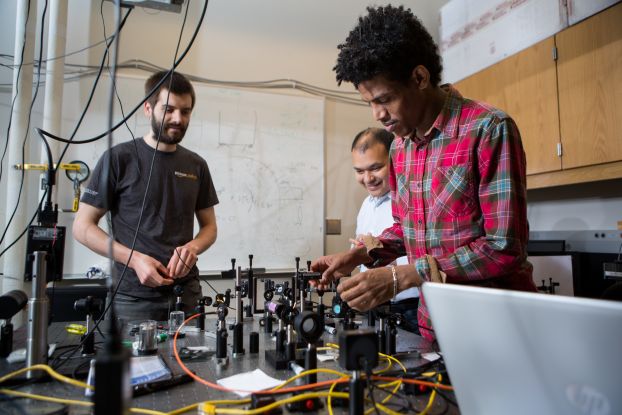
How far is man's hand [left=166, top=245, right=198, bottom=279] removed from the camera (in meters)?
1.48

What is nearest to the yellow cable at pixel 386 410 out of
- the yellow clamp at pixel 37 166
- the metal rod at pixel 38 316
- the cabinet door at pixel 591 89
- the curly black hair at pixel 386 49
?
the metal rod at pixel 38 316

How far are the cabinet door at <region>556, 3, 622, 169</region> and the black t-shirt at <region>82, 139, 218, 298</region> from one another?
2.12 meters

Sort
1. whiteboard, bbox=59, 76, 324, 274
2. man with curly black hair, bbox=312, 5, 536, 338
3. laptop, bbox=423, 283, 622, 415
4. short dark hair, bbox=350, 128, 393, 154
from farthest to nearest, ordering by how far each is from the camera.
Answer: whiteboard, bbox=59, 76, 324, 274 → short dark hair, bbox=350, 128, 393, 154 → man with curly black hair, bbox=312, 5, 536, 338 → laptop, bbox=423, 283, 622, 415

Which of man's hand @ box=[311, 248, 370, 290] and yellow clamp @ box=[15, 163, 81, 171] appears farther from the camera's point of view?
yellow clamp @ box=[15, 163, 81, 171]

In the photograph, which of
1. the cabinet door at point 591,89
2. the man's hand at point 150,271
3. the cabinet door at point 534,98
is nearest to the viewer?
the man's hand at point 150,271

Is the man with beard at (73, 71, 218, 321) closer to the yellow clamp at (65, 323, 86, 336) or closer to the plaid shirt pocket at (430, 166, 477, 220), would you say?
the yellow clamp at (65, 323, 86, 336)

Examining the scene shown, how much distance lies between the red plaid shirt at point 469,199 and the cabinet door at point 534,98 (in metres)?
1.44

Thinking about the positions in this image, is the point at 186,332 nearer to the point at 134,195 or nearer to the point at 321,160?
the point at 134,195

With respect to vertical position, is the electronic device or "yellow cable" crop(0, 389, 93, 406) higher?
the electronic device

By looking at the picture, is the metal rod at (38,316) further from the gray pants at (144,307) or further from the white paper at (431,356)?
the white paper at (431,356)

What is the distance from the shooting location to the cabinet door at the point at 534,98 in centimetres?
231

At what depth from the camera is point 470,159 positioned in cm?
109

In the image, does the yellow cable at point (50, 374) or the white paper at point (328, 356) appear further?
the white paper at point (328, 356)

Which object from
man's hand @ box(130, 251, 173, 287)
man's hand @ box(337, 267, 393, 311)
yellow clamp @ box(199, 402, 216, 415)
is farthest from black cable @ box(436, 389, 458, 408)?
man's hand @ box(130, 251, 173, 287)
